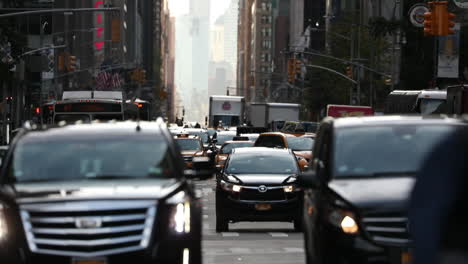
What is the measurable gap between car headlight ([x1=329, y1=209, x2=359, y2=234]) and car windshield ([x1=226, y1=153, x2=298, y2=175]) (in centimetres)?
1257

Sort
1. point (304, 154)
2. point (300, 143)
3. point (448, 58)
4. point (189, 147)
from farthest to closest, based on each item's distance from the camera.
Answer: point (448, 58) < point (189, 147) < point (300, 143) < point (304, 154)

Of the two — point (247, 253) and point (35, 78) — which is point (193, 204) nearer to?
point (247, 253)

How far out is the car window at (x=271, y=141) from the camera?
40000mm

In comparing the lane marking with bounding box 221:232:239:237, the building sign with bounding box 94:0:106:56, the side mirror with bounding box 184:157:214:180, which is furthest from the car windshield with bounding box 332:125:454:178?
the building sign with bounding box 94:0:106:56

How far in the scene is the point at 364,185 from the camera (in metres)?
9.60

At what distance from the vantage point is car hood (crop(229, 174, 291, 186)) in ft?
70.1

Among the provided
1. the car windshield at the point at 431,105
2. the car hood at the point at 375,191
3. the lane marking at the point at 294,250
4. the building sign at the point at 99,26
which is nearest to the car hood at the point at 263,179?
the lane marking at the point at 294,250

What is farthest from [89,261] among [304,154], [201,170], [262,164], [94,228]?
[304,154]

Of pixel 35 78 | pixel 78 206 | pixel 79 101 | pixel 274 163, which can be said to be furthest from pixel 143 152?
pixel 35 78

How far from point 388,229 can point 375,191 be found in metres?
0.55

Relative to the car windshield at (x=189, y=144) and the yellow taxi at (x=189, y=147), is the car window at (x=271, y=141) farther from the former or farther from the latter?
the car windshield at (x=189, y=144)

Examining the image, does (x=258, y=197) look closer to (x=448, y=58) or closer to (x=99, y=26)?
(x=448, y=58)

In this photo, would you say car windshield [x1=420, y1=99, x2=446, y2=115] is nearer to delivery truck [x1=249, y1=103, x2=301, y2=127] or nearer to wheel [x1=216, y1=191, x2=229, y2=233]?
wheel [x1=216, y1=191, x2=229, y2=233]

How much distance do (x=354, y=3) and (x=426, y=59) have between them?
216ft
